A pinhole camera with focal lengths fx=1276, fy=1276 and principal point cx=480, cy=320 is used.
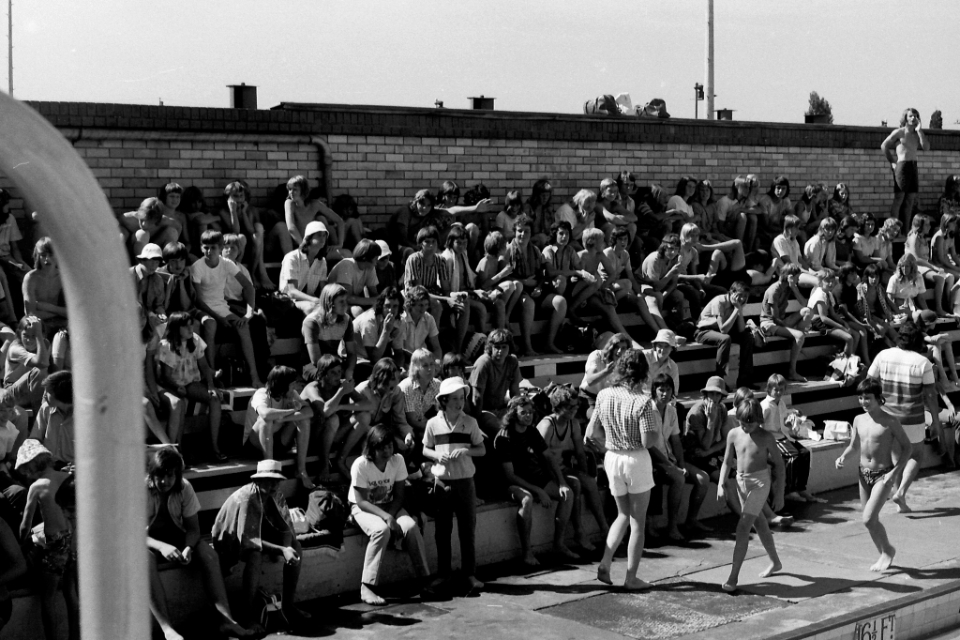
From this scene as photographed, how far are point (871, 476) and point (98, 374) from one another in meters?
9.83

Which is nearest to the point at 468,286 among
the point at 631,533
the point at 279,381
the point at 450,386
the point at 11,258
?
the point at 450,386

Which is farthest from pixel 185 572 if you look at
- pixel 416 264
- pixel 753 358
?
pixel 753 358

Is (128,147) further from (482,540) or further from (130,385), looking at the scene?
(130,385)

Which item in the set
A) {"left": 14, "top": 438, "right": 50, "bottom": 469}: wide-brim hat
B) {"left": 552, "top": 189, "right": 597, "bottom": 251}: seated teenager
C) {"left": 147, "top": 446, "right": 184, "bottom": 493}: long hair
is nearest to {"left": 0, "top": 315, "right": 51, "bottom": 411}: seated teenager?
{"left": 14, "top": 438, "right": 50, "bottom": 469}: wide-brim hat

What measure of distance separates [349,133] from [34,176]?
1355 centimetres

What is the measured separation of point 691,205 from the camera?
17.4 metres

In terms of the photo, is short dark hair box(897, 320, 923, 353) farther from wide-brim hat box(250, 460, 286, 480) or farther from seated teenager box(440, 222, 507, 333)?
wide-brim hat box(250, 460, 286, 480)

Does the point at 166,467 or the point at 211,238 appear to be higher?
the point at 211,238

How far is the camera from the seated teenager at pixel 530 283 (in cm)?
1376

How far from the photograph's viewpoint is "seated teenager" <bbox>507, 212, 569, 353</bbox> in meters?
13.8

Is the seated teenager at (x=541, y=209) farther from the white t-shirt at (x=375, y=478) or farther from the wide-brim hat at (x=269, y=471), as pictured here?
the wide-brim hat at (x=269, y=471)

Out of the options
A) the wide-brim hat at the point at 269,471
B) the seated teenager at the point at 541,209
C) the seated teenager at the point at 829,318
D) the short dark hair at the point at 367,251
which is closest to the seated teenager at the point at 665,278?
the seated teenager at the point at 541,209

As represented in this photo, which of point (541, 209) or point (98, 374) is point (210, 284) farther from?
point (98, 374)

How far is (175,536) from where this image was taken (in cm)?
878
